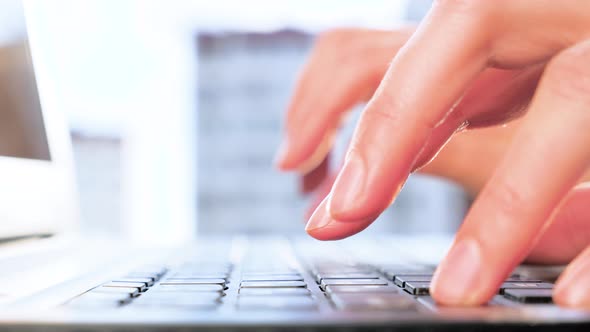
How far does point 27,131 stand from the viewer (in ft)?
1.96

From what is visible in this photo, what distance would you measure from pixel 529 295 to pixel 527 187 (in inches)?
2.7

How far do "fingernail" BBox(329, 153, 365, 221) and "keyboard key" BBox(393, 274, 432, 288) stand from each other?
2.6 inches

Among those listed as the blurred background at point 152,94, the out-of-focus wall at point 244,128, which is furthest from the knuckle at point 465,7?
the out-of-focus wall at point 244,128

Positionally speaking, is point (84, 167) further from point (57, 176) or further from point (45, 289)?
point (45, 289)

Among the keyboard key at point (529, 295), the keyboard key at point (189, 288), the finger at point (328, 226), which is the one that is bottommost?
the keyboard key at point (529, 295)

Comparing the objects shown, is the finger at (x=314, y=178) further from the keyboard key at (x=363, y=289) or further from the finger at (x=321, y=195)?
the keyboard key at (x=363, y=289)

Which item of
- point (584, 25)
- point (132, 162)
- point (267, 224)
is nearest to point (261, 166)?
point (267, 224)

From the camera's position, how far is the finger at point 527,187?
0.32 meters

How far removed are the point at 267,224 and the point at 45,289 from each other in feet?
12.7

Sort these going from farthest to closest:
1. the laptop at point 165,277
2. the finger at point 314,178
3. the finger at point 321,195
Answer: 1. the finger at point 314,178
2. the finger at point 321,195
3. the laptop at point 165,277

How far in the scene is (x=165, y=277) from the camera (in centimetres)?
40

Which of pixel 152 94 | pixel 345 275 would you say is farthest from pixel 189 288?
pixel 152 94

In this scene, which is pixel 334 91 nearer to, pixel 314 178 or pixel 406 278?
pixel 314 178

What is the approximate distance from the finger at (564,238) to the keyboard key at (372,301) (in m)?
0.24
